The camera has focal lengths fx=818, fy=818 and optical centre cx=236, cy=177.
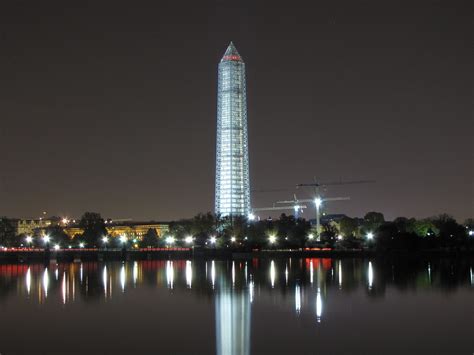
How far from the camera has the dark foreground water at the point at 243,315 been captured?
85.4 ft

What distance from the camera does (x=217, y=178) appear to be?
138 metres

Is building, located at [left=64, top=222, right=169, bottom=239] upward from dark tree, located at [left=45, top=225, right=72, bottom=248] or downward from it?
upward

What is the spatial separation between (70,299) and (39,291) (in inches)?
201

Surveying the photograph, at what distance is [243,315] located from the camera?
32562 millimetres

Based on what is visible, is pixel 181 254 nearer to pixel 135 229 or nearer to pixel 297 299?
pixel 297 299

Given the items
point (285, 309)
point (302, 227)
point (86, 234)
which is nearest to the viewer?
point (285, 309)

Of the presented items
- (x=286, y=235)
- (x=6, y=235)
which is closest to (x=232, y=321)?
(x=286, y=235)

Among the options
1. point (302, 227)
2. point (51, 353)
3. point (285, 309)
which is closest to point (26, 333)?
point (51, 353)

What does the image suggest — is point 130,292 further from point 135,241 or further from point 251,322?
point 135,241

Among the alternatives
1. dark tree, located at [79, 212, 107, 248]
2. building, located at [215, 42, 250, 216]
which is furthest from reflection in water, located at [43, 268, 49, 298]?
building, located at [215, 42, 250, 216]

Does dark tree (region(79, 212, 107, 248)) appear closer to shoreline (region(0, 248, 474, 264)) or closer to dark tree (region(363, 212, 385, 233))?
shoreline (region(0, 248, 474, 264))

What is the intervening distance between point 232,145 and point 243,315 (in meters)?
104

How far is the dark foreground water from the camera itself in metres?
26.0

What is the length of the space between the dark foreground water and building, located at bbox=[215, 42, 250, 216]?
84471 mm
